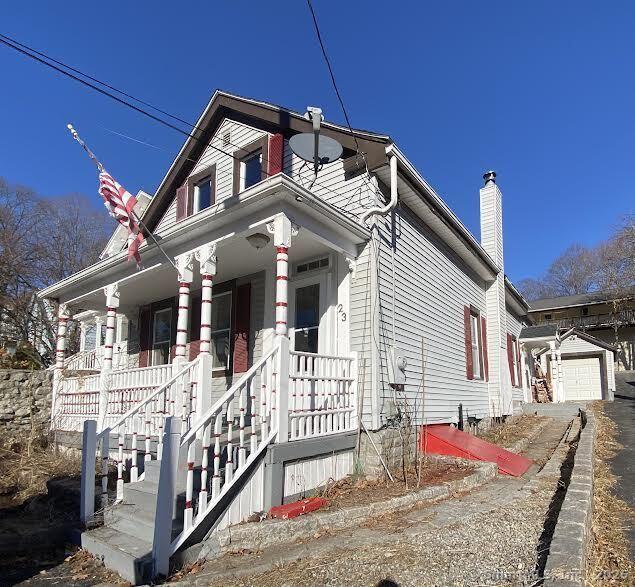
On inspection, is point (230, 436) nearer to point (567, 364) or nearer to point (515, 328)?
point (515, 328)

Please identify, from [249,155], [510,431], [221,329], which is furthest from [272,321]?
[510,431]

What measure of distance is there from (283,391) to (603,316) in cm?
4053

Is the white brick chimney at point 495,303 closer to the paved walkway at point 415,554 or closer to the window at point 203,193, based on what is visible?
the window at point 203,193

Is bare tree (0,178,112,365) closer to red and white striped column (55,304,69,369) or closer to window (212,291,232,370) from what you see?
red and white striped column (55,304,69,369)

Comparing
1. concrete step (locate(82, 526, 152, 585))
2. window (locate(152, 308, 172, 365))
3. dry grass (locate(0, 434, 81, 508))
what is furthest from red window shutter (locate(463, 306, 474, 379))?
concrete step (locate(82, 526, 152, 585))

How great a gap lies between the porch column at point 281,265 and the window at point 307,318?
1.83 m

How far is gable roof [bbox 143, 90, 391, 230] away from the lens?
7.51 metres

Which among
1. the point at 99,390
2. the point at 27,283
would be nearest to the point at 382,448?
the point at 99,390

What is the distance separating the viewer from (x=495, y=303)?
1370 cm

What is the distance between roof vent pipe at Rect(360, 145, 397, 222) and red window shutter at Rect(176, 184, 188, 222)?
523cm

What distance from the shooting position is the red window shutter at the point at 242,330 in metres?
8.57

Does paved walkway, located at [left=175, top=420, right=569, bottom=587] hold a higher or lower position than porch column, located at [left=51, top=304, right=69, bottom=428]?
lower

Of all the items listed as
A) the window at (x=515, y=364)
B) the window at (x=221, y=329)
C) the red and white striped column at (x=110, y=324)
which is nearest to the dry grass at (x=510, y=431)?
the window at (x=515, y=364)

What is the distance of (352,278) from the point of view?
7246mm
